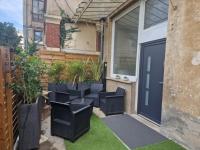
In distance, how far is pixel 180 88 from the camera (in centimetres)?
320

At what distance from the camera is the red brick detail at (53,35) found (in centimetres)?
812

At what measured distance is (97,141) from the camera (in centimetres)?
326

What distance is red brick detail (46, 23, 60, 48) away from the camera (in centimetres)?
812

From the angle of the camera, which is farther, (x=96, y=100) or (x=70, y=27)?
(x=70, y=27)

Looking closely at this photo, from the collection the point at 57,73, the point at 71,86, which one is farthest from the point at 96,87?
the point at 57,73

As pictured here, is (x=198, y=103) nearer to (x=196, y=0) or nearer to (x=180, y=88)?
(x=180, y=88)

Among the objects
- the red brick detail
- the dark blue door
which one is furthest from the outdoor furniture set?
the red brick detail

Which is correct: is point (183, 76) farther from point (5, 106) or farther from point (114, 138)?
point (5, 106)

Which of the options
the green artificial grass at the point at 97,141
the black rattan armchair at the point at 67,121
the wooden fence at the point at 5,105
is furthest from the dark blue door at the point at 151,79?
the wooden fence at the point at 5,105

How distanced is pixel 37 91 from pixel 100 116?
87.1 inches

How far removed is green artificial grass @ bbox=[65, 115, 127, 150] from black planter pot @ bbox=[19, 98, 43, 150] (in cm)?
64

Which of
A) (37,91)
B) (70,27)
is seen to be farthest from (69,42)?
(37,91)

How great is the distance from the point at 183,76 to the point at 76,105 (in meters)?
2.16

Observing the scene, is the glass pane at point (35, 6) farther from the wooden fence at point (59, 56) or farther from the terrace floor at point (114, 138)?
the terrace floor at point (114, 138)
